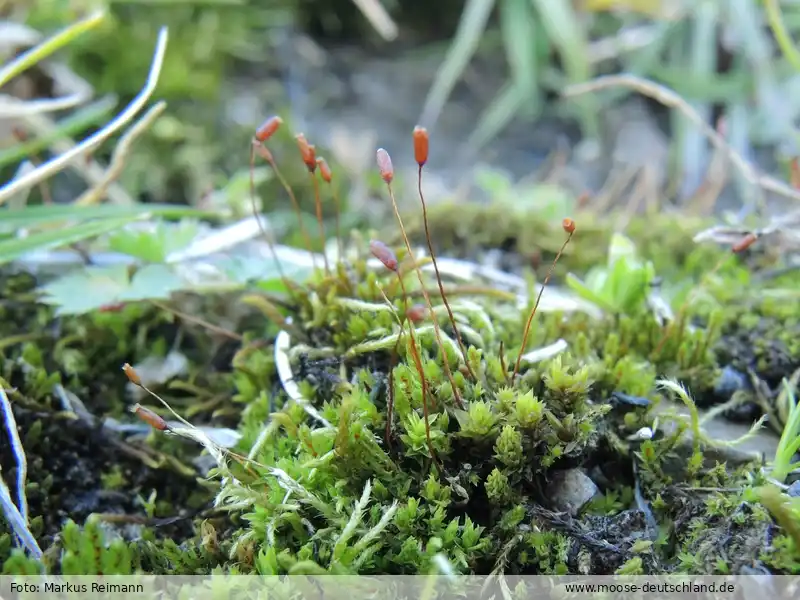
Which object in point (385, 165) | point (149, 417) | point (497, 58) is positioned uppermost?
point (497, 58)

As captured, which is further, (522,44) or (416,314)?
(522,44)

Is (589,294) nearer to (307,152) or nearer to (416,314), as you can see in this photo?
(416,314)

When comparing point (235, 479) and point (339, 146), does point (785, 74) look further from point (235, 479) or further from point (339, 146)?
point (235, 479)

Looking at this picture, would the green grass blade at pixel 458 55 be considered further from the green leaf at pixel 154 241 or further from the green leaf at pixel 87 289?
the green leaf at pixel 87 289

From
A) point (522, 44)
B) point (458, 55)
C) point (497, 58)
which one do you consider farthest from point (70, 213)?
point (497, 58)

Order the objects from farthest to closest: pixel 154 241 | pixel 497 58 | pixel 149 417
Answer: pixel 497 58, pixel 154 241, pixel 149 417

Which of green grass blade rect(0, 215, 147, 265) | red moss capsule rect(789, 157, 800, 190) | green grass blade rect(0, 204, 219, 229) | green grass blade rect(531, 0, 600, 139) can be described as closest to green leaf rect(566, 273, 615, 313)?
red moss capsule rect(789, 157, 800, 190)

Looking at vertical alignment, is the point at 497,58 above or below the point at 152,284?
above
